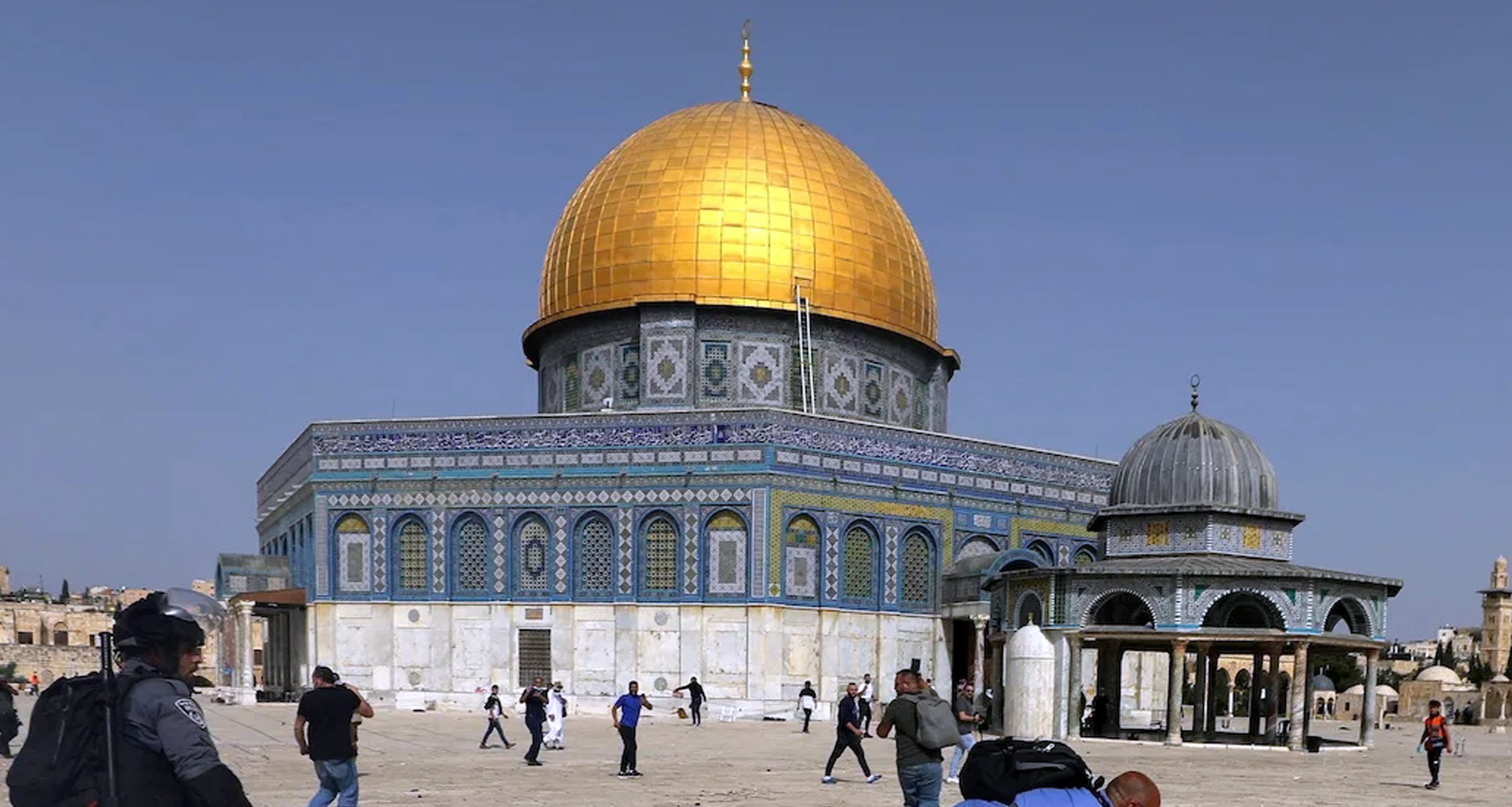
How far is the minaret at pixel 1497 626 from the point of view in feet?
296

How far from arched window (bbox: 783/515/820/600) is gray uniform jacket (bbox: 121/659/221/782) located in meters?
29.0

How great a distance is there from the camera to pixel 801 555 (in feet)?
112

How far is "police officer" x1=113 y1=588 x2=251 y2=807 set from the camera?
480cm

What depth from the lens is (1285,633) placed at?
1044 inches

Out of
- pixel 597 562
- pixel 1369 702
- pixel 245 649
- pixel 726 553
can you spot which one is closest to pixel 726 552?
pixel 726 553

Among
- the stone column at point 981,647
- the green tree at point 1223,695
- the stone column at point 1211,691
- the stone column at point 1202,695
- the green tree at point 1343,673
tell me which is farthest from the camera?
the green tree at point 1343,673

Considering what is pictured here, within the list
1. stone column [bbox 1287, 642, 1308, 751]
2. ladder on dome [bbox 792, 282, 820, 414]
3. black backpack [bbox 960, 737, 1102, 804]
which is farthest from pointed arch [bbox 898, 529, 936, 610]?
black backpack [bbox 960, 737, 1102, 804]

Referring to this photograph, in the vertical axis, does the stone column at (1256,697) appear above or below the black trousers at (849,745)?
below

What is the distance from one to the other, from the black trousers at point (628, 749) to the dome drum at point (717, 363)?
19.0 meters

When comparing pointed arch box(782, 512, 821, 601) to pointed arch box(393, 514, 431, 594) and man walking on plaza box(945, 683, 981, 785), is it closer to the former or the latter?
pointed arch box(393, 514, 431, 594)

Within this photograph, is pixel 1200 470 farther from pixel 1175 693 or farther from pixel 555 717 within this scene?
pixel 555 717

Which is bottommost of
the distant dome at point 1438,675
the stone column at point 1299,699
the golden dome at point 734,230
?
the distant dome at point 1438,675

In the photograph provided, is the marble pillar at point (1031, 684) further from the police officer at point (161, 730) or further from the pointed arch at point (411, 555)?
the police officer at point (161, 730)

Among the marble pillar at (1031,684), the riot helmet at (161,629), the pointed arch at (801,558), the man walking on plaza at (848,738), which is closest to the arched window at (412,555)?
the pointed arch at (801,558)
